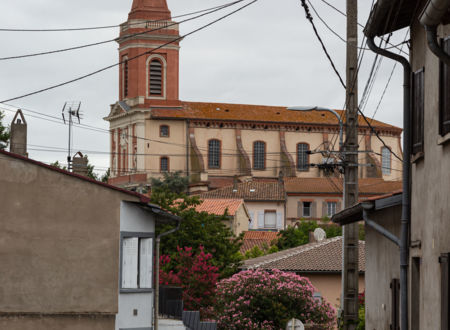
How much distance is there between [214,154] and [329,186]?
48.2 feet

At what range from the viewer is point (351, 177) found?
2128 centimetres

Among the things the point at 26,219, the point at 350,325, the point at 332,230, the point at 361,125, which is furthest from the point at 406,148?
the point at 361,125

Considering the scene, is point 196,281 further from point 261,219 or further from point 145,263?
point 261,219

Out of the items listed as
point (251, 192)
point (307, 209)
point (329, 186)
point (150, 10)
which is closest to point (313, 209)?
point (307, 209)

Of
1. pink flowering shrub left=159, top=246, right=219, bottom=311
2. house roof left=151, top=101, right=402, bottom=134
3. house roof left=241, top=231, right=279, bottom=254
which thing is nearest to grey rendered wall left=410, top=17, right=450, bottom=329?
pink flowering shrub left=159, top=246, right=219, bottom=311

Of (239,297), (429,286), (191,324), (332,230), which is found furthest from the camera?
(332,230)

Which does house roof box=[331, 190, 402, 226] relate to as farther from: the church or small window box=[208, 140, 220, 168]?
small window box=[208, 140, 220, 168]

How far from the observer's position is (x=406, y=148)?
13812mm

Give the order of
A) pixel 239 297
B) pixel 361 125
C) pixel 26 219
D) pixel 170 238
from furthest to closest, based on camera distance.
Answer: pixel 361 125
pixel 170 238
pixel 239 297
pixel 26 219

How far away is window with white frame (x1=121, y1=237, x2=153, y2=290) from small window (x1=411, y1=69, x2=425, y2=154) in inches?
539

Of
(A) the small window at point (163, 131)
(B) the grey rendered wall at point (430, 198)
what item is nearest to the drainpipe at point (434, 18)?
(B) the grey rendered wall at point (430, 198)

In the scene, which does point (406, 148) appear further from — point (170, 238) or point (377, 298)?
point (170, 238)

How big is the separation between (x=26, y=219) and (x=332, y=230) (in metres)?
68.8

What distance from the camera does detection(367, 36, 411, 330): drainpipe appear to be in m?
13.6
